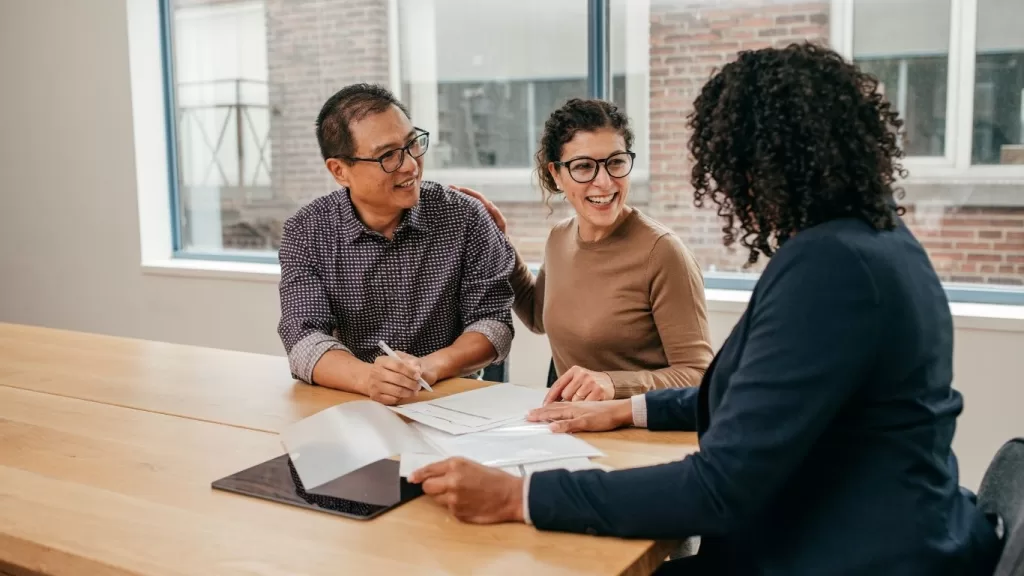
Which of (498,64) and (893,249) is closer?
(893,249)

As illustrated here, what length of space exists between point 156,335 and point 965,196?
11.8 ft

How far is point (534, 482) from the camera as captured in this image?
1.16 metres

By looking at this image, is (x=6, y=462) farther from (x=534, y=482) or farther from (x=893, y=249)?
(x=893, y=249)

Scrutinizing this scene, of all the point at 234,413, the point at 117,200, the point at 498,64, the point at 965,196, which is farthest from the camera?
the point at 117,200

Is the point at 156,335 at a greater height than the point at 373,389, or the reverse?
the point at 373,389

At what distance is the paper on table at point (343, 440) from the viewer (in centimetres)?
138

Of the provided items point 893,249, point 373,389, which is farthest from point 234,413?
point 893,249

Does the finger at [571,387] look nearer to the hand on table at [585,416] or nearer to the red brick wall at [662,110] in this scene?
the hand on table at [585,416]

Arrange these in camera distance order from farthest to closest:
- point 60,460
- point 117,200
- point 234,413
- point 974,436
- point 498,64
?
point 117,200 → point 498,64 → point 974,436 → point 234,413 → point 60,460

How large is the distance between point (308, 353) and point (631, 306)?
70 centimetres

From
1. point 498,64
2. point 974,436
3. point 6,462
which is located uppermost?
point 498,64

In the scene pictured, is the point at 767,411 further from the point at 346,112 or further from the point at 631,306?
the point at 346,112

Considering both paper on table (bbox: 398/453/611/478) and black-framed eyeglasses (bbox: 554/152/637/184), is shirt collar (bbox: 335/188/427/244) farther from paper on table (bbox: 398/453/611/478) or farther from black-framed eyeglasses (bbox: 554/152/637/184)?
paper on table (bbox: 398/453/611/478)

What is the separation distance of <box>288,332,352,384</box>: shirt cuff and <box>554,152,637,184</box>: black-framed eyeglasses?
0.65 metres
